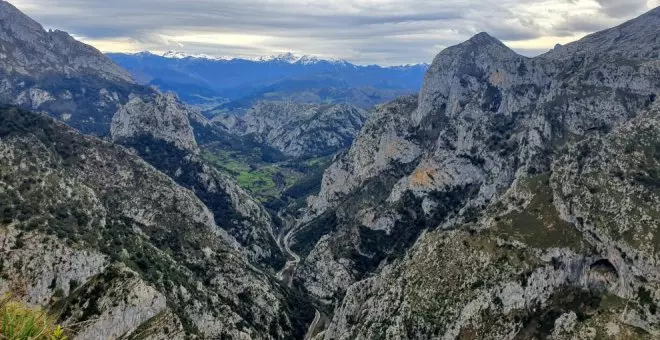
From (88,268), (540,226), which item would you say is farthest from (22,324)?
(540,226)

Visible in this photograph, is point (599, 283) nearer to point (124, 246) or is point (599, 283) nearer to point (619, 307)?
point (619, 307)

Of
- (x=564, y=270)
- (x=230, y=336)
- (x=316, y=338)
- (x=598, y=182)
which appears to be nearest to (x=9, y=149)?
(x=230, y=336)

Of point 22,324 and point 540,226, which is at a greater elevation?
point 22,324

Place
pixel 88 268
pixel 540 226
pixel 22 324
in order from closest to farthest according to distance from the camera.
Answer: pixel 22 324, pixel 88 268, pixel 540 226

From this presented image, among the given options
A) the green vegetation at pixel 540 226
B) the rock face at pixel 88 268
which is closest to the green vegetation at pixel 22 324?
the rock face at pixel 88 268

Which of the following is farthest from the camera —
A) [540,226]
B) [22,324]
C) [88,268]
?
[540,226]

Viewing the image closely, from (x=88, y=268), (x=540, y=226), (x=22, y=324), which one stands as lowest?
(x=88, y=268)

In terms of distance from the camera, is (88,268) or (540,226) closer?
(88,268)

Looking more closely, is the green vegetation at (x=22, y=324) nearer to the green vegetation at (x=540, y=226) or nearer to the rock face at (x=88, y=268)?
the rock face at (x=88, y=268)

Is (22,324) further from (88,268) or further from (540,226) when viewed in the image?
(540,226)
